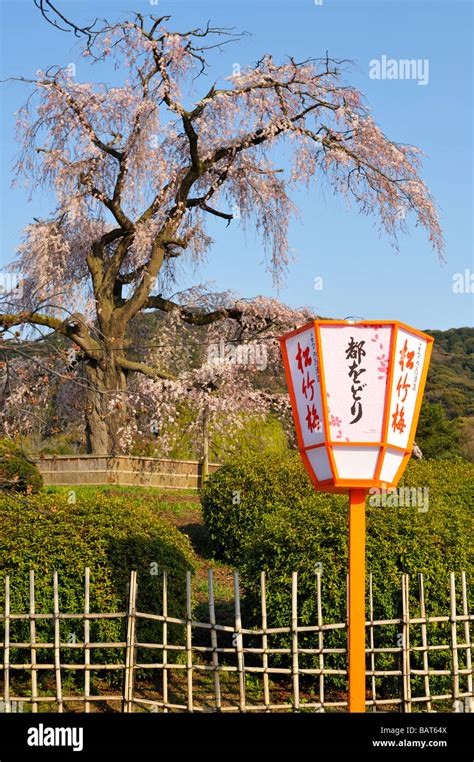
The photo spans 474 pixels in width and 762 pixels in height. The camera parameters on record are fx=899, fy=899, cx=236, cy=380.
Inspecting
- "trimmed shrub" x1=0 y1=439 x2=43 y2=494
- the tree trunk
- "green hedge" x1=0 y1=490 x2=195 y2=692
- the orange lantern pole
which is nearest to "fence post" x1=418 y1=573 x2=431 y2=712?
the orange lantern pole

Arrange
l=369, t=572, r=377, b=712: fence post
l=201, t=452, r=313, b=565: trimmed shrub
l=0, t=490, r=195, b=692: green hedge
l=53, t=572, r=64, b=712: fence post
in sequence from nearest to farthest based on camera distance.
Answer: l=53, t=572, r=64, b=712: fence post
l=369, t=572, r=377, b=712: fence post
l=0, t=490, r=195, b=692: green hedge
l=201, t=452, r=313, b=565: trimmed shrub

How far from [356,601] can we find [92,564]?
2.83 m

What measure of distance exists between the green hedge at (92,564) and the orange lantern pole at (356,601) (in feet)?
8.22

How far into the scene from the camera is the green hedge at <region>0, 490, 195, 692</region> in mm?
7625

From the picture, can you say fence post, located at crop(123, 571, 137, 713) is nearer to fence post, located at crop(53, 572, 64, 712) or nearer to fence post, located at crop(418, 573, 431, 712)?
fence post, located at crop(53, 572, 64, 712)

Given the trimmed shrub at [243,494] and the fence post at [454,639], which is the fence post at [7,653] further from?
the trimmed shrub at [243,494]

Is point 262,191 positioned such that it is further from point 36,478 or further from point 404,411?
point 404,411

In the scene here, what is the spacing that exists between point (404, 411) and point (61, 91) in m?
13.7

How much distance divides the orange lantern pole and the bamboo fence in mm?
976

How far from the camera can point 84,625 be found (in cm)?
710

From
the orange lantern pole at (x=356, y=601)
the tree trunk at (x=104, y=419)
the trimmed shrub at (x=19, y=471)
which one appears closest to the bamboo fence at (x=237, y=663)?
the orange lantern pole at (x=356, y=601)

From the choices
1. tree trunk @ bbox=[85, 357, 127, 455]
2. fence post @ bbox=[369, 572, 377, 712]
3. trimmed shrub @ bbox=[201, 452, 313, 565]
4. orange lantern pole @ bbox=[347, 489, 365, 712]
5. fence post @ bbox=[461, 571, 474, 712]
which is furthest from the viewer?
tree trunk @ bbox=[85, 357, 127, 455]

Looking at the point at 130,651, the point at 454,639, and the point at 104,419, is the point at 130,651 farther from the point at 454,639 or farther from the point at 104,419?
the point at 104,419
